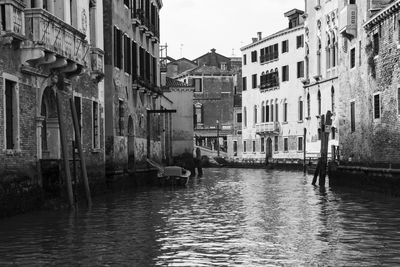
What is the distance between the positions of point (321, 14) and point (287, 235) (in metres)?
33.8

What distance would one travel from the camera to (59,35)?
54.9ft

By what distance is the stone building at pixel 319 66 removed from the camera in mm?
41219

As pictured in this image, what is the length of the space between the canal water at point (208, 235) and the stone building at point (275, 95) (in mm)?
32282

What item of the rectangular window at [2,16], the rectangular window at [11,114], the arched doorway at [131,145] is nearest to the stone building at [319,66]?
the arched doorway at [131,145]

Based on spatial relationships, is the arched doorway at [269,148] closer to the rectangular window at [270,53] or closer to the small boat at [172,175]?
the rectangular window at [270,53]

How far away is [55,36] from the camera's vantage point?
16.4 m

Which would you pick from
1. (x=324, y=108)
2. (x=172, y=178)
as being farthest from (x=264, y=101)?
(x=172, y=178)

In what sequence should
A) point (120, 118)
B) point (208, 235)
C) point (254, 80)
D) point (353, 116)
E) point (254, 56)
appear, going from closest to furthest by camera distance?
point (208, 235), point (120, 118), point (353, 116), point (254, 56), point (254, 80)

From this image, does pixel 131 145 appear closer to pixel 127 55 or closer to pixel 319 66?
pixel 127 55

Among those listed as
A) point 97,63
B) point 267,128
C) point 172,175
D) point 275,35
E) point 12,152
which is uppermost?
point 275,35

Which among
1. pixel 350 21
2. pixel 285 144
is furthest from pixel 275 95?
pixel 350 21

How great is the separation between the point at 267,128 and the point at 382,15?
34.3 meters

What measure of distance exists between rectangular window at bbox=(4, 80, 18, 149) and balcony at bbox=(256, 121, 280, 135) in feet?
139

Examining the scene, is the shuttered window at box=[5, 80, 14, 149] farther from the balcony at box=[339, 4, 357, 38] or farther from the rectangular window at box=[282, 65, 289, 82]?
the rectangular window at box=[282, 65, 289, 82]
